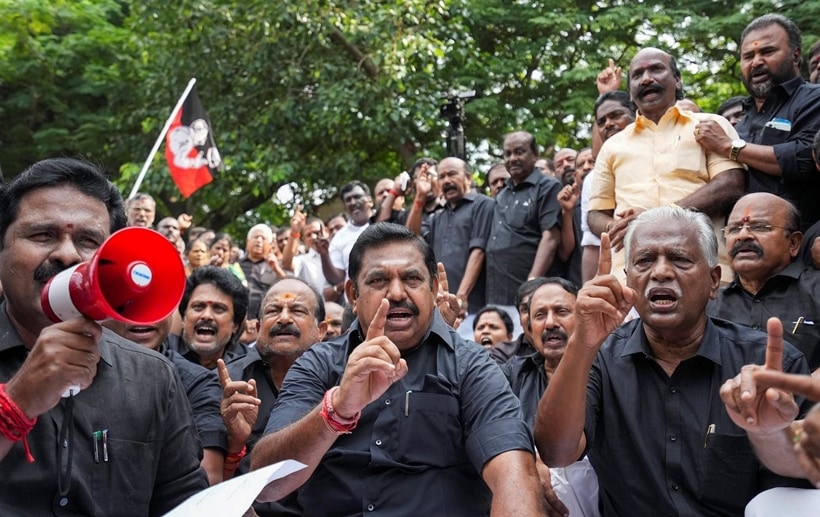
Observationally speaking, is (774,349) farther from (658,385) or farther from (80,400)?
(80,400)

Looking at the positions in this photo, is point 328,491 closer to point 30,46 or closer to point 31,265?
point 31,265

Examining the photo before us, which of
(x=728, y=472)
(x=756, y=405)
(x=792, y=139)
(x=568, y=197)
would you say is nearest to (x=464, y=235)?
(x=568, y=197)

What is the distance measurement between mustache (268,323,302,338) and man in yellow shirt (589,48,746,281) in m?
1.95

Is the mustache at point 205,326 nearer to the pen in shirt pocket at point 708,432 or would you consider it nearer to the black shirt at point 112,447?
the black shirt at point 112,447

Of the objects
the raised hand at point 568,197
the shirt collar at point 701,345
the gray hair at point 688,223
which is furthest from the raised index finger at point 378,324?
the raised hand at point 568,197

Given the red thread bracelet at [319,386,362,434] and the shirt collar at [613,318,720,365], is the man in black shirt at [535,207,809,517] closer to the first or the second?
the shirt collar at [613,318,720,365]

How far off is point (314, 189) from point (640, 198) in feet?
34.3

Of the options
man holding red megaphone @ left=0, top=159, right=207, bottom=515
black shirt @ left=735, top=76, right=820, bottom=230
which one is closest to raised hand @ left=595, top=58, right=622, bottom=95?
black shirt @ left=735, top=76, right=820, bottom=230

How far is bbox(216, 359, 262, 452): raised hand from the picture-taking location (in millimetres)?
4469

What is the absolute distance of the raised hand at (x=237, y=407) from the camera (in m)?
4.47

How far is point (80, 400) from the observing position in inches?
117

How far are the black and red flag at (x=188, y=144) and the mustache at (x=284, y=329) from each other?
22.0 ft

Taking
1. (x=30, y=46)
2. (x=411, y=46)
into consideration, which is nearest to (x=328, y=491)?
(x=411, y=46)

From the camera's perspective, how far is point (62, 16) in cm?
1672
